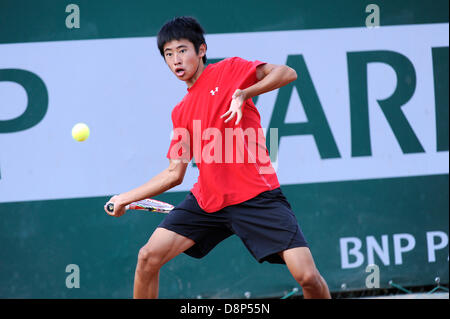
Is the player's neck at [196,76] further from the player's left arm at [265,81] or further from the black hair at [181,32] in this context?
the player's left arm at [265,81]

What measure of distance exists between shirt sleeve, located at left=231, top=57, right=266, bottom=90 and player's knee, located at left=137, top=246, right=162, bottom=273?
3.16ft

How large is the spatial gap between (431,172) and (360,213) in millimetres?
625

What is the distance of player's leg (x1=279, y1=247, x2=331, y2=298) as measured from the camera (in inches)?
120

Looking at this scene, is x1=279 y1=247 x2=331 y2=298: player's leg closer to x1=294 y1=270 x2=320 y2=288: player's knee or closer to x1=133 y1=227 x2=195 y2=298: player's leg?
x1=294 y1=270 x2=320 y2=288: player's knee

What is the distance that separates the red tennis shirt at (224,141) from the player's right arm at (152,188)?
14 centimetres

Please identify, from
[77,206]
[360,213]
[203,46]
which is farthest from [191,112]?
[360,213]

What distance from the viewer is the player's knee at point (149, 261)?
3.29 m

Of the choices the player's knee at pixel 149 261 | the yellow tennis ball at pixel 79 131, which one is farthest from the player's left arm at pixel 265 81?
the yellow tennis ball at pixel 79 131

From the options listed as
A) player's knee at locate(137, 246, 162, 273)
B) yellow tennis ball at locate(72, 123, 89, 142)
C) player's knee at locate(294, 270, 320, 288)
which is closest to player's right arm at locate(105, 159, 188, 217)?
player's knee at locate(137, 246, 162, 273)

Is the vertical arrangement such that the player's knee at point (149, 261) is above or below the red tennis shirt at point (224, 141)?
below

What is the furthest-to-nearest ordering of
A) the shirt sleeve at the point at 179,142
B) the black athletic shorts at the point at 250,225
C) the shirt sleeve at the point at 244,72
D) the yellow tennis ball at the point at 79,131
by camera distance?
the yellow tennis ball at the point at 79,131, the shirt sleeve at the point at 179,142, the shirt sleeve at the point at 244,72, the black athletic shorts at the point at 250,225

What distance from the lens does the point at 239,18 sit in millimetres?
4652
